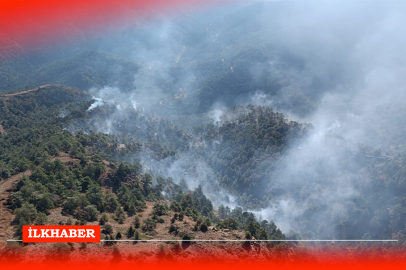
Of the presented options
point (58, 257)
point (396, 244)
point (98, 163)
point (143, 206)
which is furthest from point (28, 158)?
point (396, 244)

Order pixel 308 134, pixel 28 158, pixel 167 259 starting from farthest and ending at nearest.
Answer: pixel 308 134 < pixel 28 158 < pixel 167 259

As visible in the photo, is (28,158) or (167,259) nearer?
(167,259)

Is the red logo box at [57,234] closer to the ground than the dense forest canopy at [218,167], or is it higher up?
closer to the ground

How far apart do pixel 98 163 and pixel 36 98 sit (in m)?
136

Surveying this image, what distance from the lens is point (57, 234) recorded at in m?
38.5

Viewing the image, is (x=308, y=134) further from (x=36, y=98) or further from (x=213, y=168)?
(x=36, y=98)

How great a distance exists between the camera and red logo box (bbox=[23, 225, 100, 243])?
37.7 meters

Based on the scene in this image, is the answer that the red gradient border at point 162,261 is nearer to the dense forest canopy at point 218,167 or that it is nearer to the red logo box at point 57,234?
the red logo box at point 57,234

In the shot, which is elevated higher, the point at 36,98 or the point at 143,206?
the point at 36,98

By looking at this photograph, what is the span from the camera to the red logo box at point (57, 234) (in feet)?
124

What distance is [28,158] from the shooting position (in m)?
76.3

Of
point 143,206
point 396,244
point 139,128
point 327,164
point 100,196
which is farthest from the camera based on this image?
point 139,128

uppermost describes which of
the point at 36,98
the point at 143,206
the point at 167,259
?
the point at 36,98

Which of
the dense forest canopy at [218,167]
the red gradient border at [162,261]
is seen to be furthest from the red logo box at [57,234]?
the dense forest canopy at [218,167]
